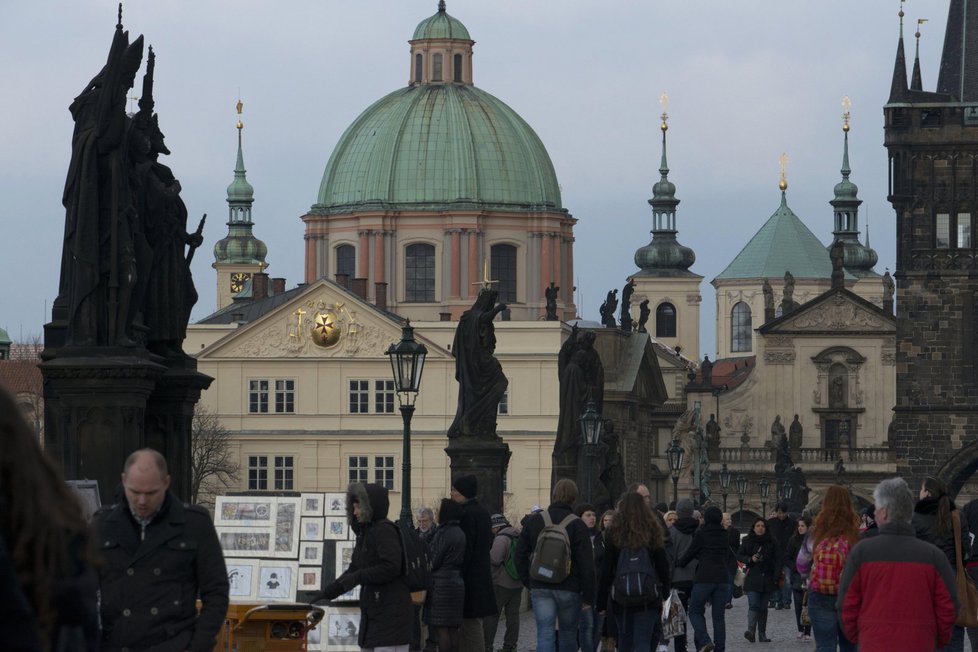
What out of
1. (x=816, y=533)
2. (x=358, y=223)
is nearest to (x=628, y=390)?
(x=358, y=223)

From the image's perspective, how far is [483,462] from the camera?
21.3 metres

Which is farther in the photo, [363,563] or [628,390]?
[628,390]

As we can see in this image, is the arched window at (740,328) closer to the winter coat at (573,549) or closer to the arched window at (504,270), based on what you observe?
the arched window at (504,270)

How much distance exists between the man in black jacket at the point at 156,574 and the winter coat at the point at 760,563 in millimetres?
14331

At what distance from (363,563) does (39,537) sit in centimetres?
704

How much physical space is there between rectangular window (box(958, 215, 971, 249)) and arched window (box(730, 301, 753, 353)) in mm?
68220

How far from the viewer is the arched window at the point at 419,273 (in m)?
81.7

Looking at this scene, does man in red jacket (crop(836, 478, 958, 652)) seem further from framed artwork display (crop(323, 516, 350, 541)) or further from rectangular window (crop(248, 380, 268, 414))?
rectangular window (crop(248, 380, 268, 414))

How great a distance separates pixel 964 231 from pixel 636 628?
52.2m

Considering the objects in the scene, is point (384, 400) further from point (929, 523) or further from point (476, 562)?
point (929, 523)

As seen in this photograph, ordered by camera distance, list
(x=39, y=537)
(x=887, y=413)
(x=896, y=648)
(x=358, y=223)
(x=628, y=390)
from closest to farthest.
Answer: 1. (x=39, y=537)
2. (x=896, y=648)
3. (x=628, y=390)
4. (x=358, y=223)
5. (x=887, y=413)

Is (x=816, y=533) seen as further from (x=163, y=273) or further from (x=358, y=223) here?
(x=358, y=223)

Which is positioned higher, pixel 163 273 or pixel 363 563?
pixel 163 273

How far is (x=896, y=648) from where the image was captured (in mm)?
9578
